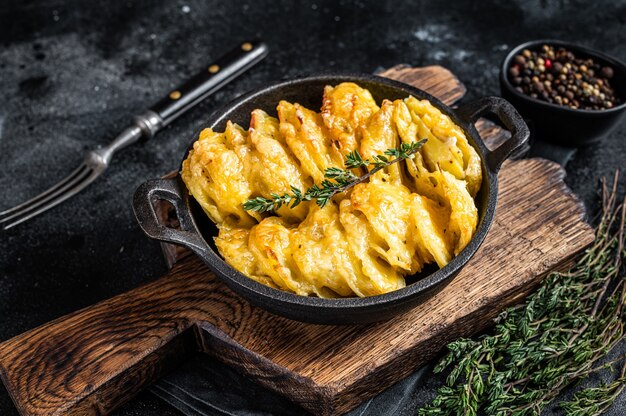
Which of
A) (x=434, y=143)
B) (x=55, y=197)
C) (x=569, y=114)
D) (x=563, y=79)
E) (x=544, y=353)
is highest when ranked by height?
(x=55, y=197)

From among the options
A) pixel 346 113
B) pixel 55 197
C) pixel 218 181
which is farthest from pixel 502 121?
pixel 55 197

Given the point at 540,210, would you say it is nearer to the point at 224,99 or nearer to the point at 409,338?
the point at 409,338

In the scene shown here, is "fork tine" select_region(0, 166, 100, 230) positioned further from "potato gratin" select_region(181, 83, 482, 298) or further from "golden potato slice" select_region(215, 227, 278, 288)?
"golden potato slice" select_region(215, 227, 278, 288)

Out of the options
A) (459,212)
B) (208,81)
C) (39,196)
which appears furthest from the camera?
(208,81)

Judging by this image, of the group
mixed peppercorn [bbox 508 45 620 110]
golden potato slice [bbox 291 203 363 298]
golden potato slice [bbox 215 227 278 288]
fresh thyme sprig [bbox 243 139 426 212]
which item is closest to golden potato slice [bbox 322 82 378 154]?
fresh thyme sprig [bbox 243 139 426 212]

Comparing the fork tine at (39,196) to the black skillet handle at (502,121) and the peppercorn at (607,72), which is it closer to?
the black skillet handle at (502,121)

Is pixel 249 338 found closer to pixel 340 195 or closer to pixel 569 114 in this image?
pixel 340 195

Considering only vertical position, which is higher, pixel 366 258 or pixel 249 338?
pixel 366 258
